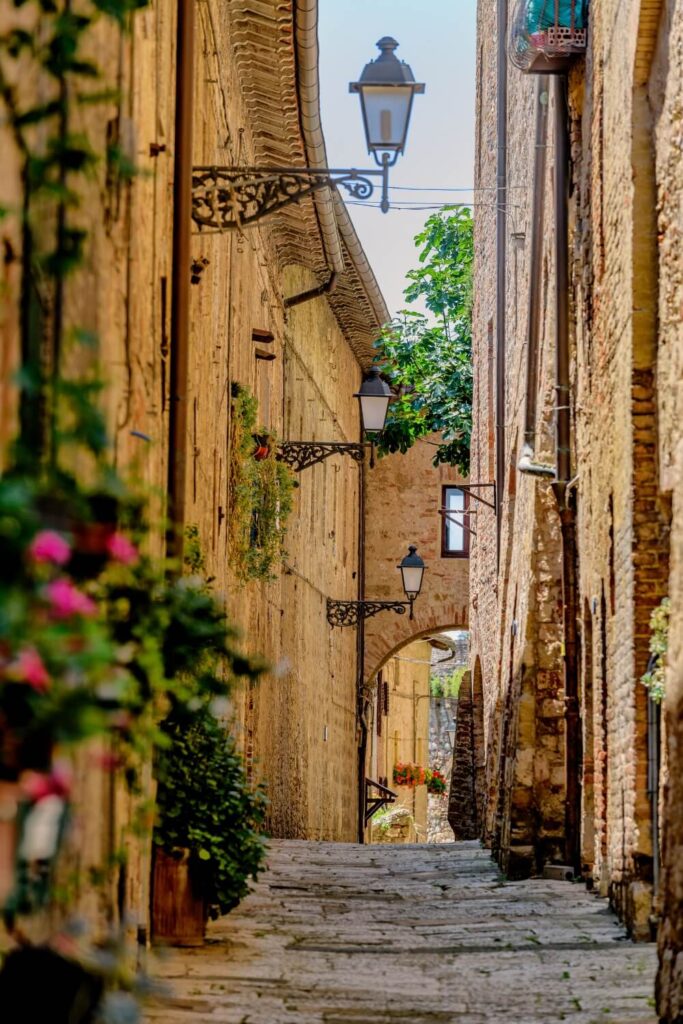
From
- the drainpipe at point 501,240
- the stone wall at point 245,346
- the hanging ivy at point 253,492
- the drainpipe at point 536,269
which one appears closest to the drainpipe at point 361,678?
the stone wall at point 245,346

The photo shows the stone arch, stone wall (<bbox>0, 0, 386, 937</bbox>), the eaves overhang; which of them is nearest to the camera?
stone wall (<bbox>0, 0, 386, 937</bbox>)

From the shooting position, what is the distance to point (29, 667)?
8.84 feet

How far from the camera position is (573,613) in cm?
1342

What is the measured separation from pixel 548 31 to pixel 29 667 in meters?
11.3

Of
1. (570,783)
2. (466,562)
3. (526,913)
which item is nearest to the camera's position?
(526,913)

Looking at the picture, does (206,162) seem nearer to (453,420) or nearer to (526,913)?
(526,913)

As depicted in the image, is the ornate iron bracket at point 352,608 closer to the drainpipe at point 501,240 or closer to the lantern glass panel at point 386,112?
the drainpipe at point 501,240

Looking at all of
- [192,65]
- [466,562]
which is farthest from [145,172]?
[466,562]

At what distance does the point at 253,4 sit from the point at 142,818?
10.3m

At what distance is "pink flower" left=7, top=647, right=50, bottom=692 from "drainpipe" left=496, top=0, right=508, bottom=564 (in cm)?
1551

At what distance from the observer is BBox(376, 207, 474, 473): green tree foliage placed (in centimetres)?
2445

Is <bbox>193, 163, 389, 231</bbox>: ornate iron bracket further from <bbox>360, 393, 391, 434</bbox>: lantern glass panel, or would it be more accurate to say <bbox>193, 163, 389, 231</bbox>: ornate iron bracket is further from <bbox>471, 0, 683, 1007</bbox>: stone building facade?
<bbox>360, 393, 391, 434</bbox>: lantern glass panel

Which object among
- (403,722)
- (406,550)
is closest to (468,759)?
(406,550)

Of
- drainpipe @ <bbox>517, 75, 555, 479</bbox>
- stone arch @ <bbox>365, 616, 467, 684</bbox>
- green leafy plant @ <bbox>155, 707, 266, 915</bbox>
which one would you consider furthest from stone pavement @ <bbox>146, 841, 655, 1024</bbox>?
stone arch @ <bbox>365, 616, 467, 684</bbox>
